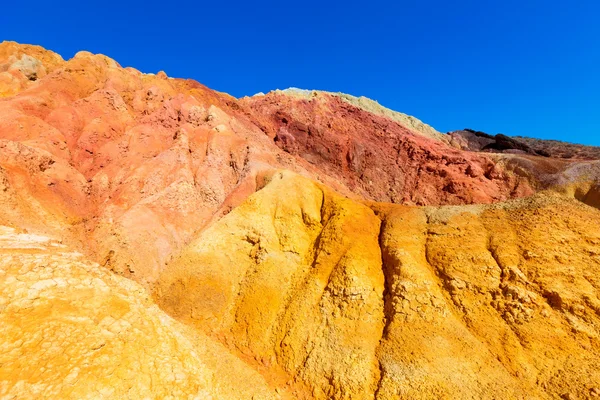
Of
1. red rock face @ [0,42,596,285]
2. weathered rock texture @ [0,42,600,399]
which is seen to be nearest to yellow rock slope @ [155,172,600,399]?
weathered rock texture @ [0,42,600,399]

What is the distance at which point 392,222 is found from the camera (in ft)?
57.8

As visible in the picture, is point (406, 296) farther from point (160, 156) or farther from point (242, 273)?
point (160, 156)

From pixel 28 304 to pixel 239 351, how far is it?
798 centimetres

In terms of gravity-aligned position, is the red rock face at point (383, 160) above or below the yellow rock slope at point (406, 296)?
above

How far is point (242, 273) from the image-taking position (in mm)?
16781

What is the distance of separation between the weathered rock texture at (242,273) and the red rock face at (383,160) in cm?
644

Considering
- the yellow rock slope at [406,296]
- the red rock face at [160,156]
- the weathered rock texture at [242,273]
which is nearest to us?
the weathered rock texture at [242,273]

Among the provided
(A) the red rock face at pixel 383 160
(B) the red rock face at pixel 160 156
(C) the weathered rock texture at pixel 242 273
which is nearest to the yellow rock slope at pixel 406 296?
(C) the weathered rock texture at pixel 242 273

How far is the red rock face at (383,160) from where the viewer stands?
34.8 meters

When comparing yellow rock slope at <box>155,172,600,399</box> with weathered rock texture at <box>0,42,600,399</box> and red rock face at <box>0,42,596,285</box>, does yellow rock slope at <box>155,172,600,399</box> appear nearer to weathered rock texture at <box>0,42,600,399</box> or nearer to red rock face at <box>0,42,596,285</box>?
weathered rock texture at <box>0,42,600,399</box>

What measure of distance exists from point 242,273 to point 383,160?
26.0 meters

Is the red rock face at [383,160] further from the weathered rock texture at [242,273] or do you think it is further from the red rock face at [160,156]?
the weathered rock texture at [242,273]

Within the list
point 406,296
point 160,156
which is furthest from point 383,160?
point 406,296

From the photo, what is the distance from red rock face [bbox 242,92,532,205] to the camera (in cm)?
3484
